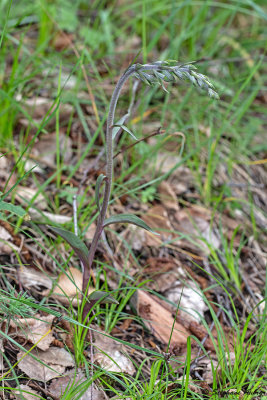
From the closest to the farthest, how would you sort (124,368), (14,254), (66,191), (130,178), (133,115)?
(124,368) < (14,254) < (66,191) < (130,178) < (133,115)

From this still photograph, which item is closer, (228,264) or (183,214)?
(228,264)

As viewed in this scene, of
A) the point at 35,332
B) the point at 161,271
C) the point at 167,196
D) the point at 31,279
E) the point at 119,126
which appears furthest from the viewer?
the point at 167,196

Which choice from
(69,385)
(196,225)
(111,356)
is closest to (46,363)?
(69,385)

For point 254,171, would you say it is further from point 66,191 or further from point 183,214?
point 66,191

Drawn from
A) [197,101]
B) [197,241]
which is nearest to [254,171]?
[197,101]

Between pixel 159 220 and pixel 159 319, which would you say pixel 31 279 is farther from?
pixel 159 220

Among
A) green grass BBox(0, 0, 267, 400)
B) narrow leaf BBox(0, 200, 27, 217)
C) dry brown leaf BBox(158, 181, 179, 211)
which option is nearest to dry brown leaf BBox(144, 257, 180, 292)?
green grass BBox(0, 0, 267, 400)

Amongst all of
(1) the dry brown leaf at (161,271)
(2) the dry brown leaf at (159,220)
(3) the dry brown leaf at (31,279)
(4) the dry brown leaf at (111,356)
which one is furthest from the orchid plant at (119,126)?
(2) the dry brown leaf at (159,220)

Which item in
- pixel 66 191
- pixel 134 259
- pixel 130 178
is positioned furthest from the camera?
pixel 130 178
